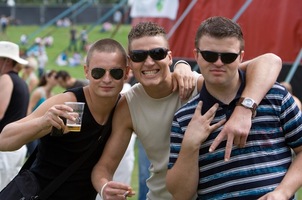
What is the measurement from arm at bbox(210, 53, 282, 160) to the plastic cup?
3.07 feet

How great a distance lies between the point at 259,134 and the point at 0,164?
12.2ft

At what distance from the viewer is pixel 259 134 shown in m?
3.07

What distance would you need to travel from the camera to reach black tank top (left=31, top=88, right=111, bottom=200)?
12.8 ft

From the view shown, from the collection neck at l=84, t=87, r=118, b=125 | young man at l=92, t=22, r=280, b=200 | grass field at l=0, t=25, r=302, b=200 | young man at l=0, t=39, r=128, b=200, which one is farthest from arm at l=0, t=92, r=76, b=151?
grass field at l=0, t=25, r=302, b=200

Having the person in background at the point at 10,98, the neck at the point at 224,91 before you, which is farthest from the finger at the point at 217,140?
the person in background at the point at 10,98

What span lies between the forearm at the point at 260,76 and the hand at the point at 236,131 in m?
0.11

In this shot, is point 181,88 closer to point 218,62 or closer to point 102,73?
point 102,73

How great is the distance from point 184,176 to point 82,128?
104 centimetres

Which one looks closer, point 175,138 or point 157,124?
point 175,138

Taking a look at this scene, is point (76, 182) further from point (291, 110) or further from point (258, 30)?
point (258, 30)

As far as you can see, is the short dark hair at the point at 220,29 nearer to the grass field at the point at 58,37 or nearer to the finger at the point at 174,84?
the finger at the point at 174,84

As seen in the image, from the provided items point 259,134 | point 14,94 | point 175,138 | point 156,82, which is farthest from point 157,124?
point 14,94

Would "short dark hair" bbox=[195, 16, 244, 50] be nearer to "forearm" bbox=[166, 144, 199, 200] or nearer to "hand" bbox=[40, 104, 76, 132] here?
"forearm" bbox=[166, 144, 199, 200]

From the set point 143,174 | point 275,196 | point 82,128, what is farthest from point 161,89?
point 143,174
